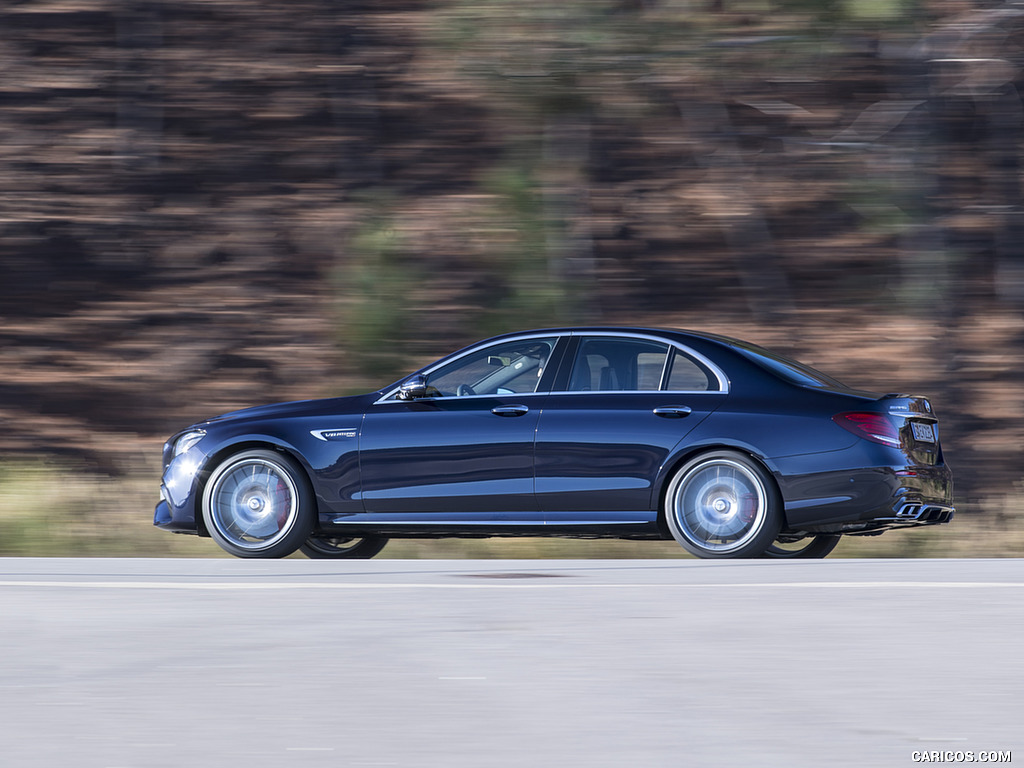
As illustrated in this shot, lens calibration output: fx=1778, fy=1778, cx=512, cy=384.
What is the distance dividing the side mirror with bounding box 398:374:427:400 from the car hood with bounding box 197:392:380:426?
208 mm

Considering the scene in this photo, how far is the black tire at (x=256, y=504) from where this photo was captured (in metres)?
10.8

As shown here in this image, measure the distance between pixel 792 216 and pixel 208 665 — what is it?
16.2 metres

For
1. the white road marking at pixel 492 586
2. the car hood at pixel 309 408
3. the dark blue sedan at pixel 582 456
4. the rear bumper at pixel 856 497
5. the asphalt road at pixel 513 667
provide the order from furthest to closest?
the car hood at pixel 309 408 → the dark blue sedan at pixel 582 456 → the rear bumper at pixel 856 497 → the white road marking at pixel 492 586 → the asphalt road at pixel 513 667

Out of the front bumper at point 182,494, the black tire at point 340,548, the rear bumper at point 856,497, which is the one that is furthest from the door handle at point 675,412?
the front bumper at point 182,494

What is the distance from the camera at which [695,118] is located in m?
22.0

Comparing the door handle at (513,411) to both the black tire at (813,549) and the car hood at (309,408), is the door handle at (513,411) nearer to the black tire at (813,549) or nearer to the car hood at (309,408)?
the car hood at (309,408)

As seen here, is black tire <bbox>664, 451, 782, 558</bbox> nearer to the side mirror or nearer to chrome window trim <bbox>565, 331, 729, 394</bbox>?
chrome window trim <bbox>565, 331, 729, 394</bbox>

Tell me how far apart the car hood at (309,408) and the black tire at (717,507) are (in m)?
1.97

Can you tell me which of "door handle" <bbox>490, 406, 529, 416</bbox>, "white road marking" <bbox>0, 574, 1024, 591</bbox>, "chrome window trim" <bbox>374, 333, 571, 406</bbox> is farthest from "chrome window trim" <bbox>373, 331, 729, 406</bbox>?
"white road marking" <bbox>0, 574, 1024, 591</bbox>

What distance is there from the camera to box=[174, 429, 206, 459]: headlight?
432 inches

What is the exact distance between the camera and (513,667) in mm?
6641

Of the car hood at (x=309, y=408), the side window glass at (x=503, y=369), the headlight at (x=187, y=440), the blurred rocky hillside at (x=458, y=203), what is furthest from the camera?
the blurred rocky hillside at (x=458, y=203)

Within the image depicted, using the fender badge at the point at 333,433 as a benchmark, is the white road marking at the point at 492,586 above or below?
below

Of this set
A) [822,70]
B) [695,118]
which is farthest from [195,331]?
[822,70]
